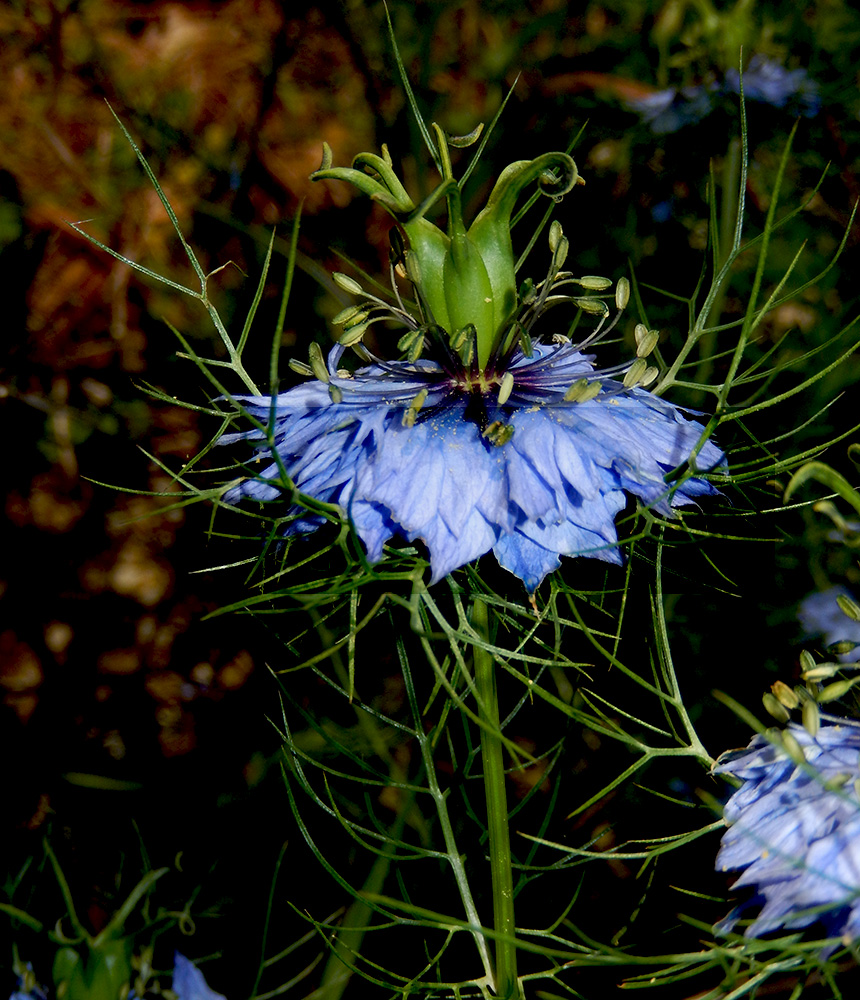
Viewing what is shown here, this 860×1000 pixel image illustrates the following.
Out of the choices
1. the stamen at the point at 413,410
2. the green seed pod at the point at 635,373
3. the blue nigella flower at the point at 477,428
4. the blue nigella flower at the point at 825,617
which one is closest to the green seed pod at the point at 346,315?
the blue nigella flower at the point at 477,428

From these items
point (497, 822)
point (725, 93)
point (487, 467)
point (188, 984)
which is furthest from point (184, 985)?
point (725, 93)

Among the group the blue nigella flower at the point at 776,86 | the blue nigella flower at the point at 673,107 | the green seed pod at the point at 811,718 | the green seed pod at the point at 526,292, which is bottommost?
the green seed pod at the point at 811,718

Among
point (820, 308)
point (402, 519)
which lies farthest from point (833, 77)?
point (402, 519)

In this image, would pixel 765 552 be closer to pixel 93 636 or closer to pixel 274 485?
pixel 274 485

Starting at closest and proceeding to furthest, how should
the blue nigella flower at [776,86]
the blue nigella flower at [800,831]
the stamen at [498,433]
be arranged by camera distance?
the blue nigella flower at [800,831], the stamen at [498,433], the blue nigella flower at [776,86]

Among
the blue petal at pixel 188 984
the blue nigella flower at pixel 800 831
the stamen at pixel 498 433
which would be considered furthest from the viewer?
the blue petal at pixel 188 984

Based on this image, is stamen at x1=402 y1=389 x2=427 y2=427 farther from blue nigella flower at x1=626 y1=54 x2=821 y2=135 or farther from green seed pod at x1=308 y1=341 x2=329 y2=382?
blue nigella flower at x1=626 y1=54 x2=821 y2=135

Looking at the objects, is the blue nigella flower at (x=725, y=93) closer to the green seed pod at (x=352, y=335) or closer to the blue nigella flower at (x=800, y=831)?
the green seed pod at (x=352, y=335)

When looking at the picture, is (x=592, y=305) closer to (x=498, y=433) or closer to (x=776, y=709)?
(x=498, y=433)
